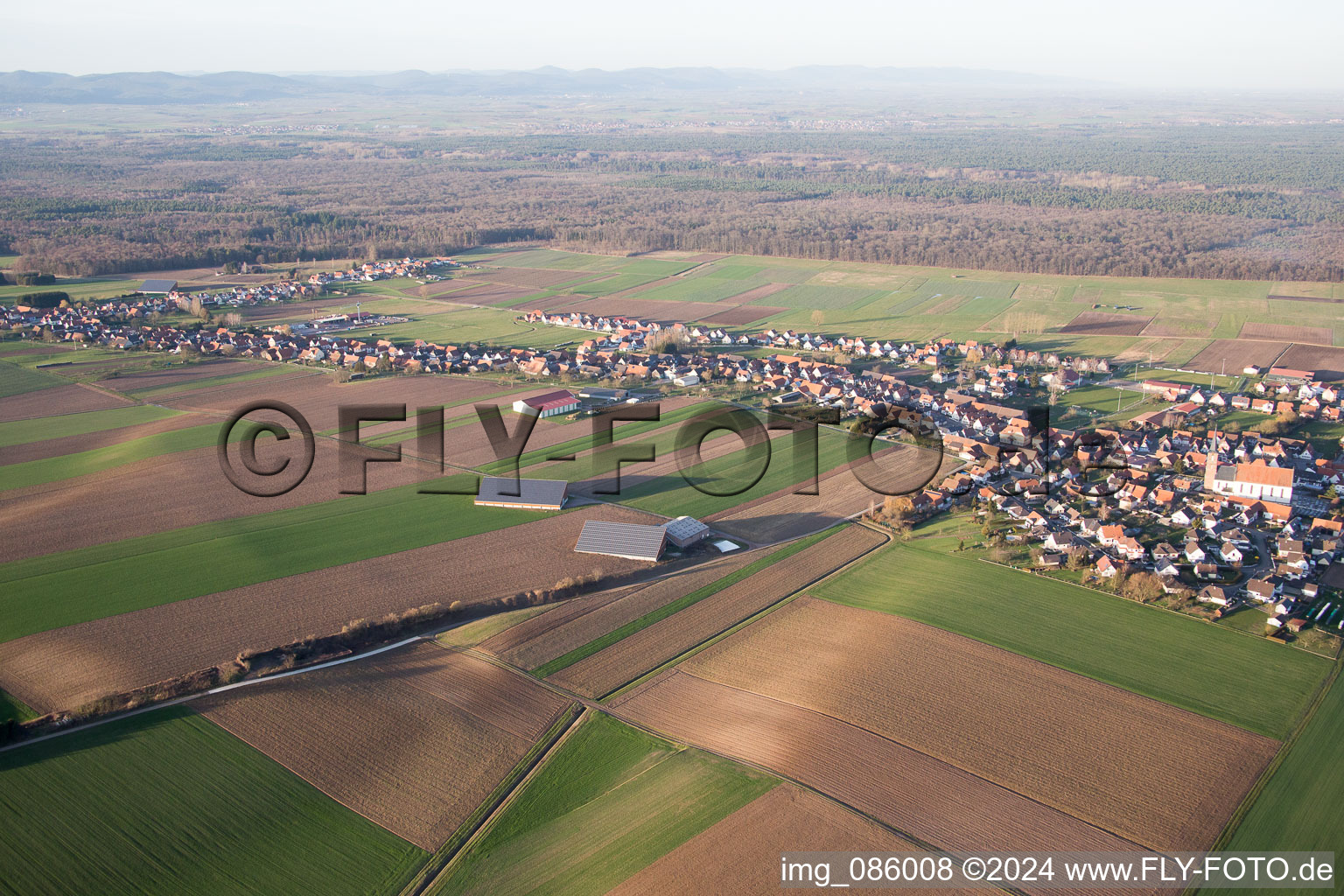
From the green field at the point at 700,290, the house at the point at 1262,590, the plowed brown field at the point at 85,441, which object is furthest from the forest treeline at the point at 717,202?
the house at the point at 1262,590

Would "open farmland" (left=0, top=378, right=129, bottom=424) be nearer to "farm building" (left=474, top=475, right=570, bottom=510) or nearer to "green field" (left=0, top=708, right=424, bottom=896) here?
"farm building" (left=474, top=475, right=570, bottom=510)

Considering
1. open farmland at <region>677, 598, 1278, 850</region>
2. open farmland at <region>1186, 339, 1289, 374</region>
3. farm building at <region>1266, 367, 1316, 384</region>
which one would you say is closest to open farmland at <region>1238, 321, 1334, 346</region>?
open farmland at <region>1186, 339, 1289, 374</region>

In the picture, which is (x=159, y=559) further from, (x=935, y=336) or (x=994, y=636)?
(x=935, y=336)

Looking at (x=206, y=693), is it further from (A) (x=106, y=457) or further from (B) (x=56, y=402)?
(B) (x=56, y=402)

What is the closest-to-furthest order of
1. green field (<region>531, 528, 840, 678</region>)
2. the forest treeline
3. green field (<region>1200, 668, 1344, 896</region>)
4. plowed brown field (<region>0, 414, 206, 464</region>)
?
green field (<region>1200, 668, 1344, 896</region>), green field (<region>531, 528, 840, 678</region>), plowed brown field (<region>0, 414, 206, 464</region>), the forest treeline

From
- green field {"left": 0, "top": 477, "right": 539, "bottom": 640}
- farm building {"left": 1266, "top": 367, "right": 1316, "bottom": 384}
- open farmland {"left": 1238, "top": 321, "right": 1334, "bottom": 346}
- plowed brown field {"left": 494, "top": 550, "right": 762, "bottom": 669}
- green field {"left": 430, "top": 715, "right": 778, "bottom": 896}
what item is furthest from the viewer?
open farmland {"left": 1238, "top": 321, "right": 1334, "bottom": 346}

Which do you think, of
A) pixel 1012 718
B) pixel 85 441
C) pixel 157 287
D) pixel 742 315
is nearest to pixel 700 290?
pixel 742 315

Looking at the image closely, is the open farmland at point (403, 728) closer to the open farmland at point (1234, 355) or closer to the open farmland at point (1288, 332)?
the open farmland at point (1234, 355)

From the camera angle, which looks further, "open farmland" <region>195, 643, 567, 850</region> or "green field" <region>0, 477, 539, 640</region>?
"green field" <region>0, 477, 539, 640</region>
